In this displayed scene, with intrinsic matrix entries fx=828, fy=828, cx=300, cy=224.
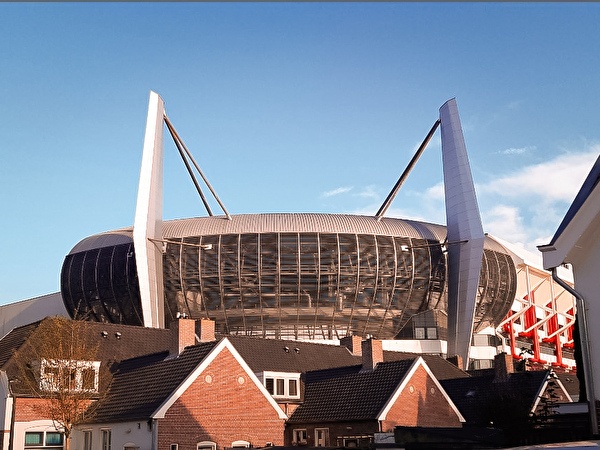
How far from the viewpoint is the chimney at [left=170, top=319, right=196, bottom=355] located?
38656 millimetres

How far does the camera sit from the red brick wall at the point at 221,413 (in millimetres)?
34594

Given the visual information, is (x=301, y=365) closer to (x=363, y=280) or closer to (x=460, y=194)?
(x=363, y=280)

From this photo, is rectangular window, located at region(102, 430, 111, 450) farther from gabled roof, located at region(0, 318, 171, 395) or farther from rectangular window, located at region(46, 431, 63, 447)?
gabled roof, located at region(0, 318, 171, 395)

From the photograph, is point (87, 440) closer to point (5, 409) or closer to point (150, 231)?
point (5, 409)

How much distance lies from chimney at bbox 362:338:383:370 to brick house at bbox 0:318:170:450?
1122 centimetres

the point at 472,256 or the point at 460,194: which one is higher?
the point at 460,194

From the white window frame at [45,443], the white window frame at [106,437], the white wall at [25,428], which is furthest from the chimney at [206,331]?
the white wall at [25,428]

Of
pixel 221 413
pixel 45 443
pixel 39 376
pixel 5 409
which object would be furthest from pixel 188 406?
pixel 5 409

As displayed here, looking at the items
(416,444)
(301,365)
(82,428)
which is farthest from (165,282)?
(416,444)

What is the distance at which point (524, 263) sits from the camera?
391ft

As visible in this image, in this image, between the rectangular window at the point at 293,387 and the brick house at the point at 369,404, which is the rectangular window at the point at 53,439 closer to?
the brick house at the point at 369,404

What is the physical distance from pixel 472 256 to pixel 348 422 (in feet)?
164

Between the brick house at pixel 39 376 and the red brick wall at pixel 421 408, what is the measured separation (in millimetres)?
13868

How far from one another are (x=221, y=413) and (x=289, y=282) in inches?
1908
